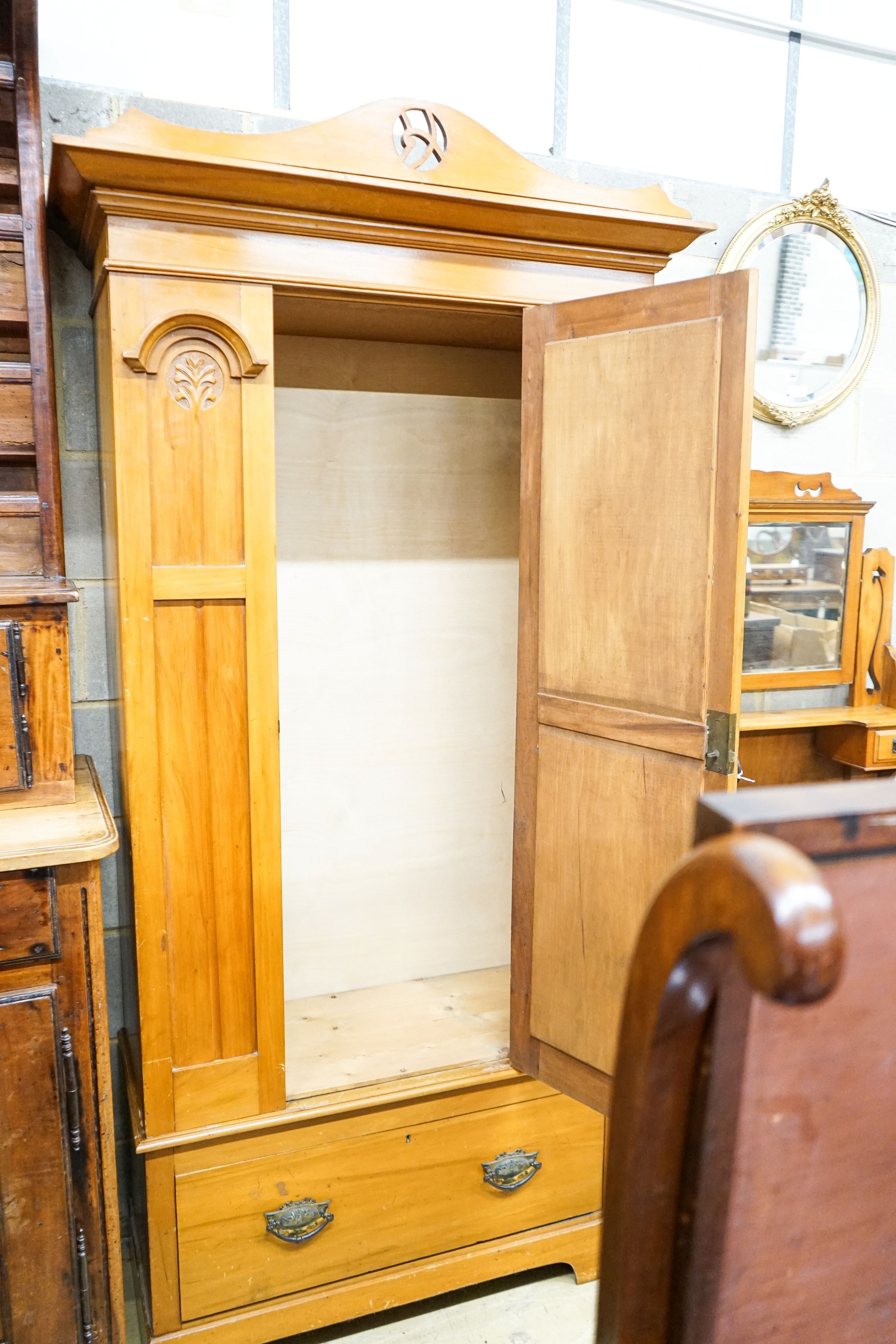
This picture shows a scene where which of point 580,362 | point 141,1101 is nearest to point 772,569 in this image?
point 580,362

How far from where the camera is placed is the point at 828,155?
9.12 ft

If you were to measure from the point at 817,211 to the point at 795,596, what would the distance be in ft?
3.54

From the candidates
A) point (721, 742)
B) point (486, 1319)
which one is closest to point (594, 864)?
point (721, 742)

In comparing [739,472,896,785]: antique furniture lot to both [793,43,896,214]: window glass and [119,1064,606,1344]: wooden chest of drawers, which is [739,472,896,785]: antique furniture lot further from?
[119,1064,606,1344]: wooden chest of drawers

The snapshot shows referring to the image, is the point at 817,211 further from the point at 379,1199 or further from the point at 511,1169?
the point at 379,1199

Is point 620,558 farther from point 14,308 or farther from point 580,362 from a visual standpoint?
point 14,308

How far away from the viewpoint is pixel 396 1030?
2225 mm

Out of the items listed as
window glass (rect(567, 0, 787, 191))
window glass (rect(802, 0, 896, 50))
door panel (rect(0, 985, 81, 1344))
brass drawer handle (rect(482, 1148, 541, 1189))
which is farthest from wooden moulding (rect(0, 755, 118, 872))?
window glass (rect(802, 0, 896, 50))

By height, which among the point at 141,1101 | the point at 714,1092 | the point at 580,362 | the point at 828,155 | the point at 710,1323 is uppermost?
the point at 828,155

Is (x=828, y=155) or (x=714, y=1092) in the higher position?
(x=828, y=155)

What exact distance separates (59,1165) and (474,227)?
5.73 feet

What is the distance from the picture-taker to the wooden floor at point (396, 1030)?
2.02 metres

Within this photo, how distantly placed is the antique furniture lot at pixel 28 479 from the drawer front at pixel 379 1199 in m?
0.85

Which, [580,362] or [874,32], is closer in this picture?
[580,362]
